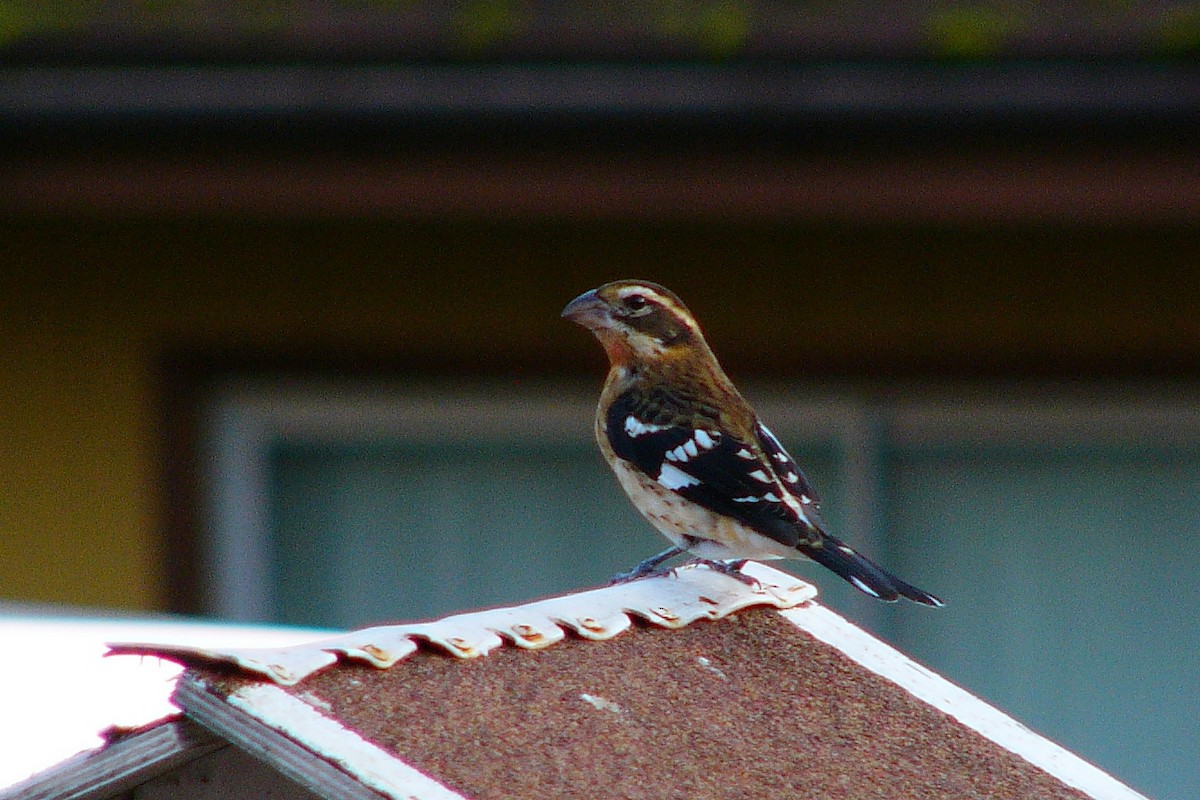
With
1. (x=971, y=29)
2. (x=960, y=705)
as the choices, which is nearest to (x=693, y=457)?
(x=960, y=705)

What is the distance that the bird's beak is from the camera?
14.6ft

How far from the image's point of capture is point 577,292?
23.1 ft

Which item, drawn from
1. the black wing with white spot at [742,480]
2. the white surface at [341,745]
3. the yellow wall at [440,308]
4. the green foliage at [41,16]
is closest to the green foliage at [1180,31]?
the yellow wall at [440,308]

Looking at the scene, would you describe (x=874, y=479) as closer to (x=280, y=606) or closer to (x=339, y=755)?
(x=280, y=606)

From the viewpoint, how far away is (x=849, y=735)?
104 inches

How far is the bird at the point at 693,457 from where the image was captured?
→ 3.81m

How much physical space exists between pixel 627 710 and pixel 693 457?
163 centimetres

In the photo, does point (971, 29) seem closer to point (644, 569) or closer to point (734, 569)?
point (644, 569)

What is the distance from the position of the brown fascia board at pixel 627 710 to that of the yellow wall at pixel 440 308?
397 centimetres

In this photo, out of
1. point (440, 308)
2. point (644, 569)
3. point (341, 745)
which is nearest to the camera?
point (341, 745)

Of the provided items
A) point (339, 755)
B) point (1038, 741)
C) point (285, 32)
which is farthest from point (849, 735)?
point (285, 32)

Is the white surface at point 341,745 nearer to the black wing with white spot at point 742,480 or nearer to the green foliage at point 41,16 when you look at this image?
the black wing with white spot at point 742,480

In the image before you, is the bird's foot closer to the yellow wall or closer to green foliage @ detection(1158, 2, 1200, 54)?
green foliage @ detection(1158, 2, 1200, 54)

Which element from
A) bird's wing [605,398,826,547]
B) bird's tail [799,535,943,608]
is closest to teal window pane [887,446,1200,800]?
bird's wing [605,398,826,547]
